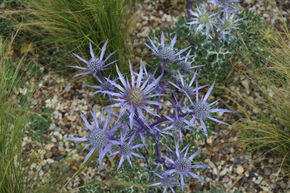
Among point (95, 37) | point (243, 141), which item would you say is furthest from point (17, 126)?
point (243, 141)

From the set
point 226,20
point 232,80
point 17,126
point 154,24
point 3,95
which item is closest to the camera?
point 17,126

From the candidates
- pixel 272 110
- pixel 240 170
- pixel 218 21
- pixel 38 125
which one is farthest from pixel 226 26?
pixel 38 125

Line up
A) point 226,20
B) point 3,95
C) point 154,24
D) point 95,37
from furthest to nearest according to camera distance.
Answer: point 154,24 < point 95,37 < point 226,20 < point 3,95

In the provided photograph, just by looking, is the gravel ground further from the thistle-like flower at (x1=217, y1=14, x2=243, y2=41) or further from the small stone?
the thistle-like flower at (x1=217, y1=14, x2=243, y2=41)

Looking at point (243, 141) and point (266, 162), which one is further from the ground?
point (243, 141)

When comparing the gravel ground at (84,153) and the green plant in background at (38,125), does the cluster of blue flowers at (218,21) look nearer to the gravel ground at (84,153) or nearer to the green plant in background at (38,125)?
the gravel ground at (84,153)

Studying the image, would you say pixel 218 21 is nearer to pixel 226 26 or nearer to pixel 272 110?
pixel 226 26

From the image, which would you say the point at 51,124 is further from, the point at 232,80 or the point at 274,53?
the point at 274,53
